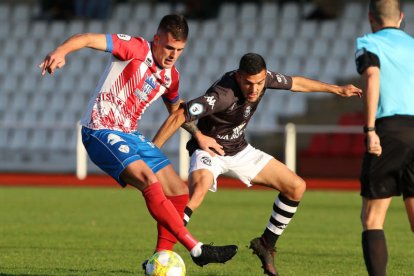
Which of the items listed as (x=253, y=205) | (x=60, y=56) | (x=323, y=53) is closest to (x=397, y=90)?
(x=60, y=56)

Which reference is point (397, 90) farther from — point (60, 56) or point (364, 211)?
point (60, 56)

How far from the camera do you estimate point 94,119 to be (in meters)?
8.82

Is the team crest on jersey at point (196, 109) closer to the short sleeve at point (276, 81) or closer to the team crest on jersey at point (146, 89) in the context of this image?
the team crest on jersey at point (146, 89)

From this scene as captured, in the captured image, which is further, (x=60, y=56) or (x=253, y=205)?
(x=253, y=205)

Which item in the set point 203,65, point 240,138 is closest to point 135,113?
point 240,138

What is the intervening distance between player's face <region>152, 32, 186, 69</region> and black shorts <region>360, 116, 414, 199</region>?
82.9 inches

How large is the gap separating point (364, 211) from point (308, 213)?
9302 mm

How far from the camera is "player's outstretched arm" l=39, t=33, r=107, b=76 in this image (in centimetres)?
775

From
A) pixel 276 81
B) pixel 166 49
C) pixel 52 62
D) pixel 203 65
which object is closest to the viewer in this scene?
pixel 52 62

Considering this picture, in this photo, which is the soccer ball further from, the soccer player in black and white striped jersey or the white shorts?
the white shorts

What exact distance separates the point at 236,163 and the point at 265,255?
3.21 feet

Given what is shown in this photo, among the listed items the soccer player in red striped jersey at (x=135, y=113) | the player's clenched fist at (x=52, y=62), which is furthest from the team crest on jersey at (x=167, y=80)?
the player's clenched fist at (x=52, y=62)

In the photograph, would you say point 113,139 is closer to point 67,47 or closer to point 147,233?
point 67,47

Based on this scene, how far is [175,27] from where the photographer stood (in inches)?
340
